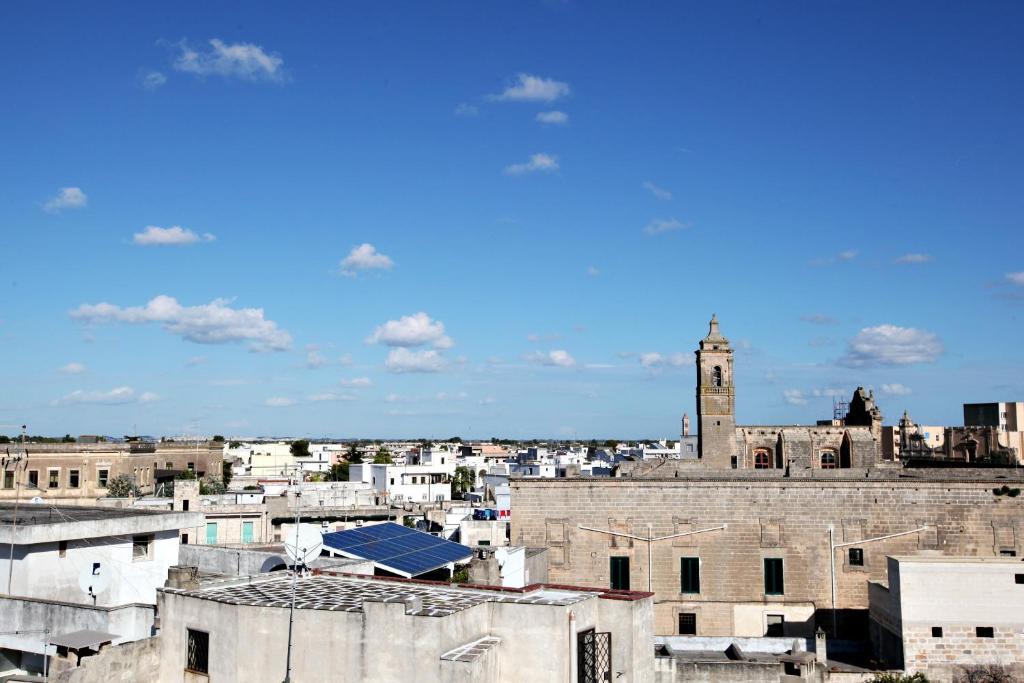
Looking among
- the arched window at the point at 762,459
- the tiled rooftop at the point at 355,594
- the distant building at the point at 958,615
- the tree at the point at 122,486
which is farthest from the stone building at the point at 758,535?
the tree at the point at 122,486

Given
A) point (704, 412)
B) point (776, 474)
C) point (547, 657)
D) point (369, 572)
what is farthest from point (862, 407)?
point (547, 657)

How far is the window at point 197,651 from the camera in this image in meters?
12.4

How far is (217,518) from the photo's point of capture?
37812 mm

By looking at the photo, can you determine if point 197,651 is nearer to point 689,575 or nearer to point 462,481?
point 689,575

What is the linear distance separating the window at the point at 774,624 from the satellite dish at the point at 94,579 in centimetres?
2121

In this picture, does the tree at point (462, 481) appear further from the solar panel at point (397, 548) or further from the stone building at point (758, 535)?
the solar panel at point (397, 548)

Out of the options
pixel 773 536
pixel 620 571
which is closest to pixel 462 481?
pixel 620 571

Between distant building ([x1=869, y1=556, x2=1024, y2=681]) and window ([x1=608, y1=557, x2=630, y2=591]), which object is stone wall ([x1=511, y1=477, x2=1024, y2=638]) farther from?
distant building ([x1=869, y1=556, x2=1024, y2=681])

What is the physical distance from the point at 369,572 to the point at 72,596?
531cm

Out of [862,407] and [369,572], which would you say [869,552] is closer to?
[369,572]

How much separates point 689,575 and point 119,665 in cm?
2161

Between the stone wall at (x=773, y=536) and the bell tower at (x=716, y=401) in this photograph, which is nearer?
the stone wall at (x=773, y=536)

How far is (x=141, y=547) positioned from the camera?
17.7 metres

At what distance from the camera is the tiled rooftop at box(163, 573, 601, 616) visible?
39.9ft
